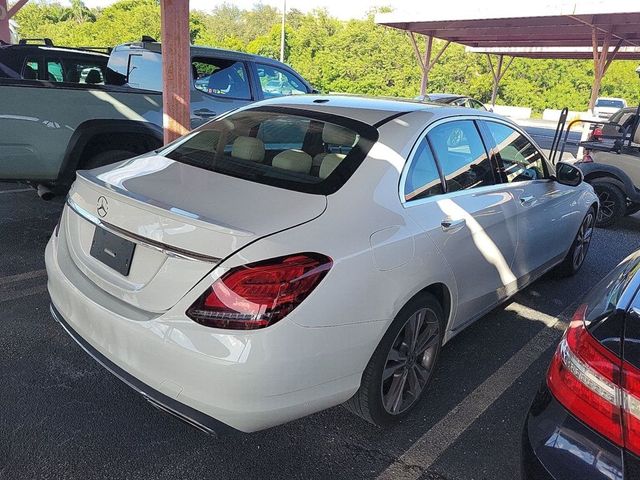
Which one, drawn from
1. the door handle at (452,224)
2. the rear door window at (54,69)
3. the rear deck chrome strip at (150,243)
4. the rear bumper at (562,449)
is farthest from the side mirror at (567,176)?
the rear door window at (54,69)

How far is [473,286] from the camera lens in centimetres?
305

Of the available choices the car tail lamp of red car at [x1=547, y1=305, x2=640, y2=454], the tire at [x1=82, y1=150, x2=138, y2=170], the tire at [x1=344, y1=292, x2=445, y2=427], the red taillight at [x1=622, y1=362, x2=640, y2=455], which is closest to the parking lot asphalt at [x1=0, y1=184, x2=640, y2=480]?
the tire at [x1=344, y1=292, x2=445, y2=427]

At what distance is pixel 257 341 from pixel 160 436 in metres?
0.99

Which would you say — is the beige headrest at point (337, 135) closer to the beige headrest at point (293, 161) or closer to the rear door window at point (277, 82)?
the beige headrest at point (293, 161)

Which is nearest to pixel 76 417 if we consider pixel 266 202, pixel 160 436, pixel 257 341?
pixel 160 436

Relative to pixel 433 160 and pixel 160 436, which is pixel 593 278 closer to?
pixel 433 160

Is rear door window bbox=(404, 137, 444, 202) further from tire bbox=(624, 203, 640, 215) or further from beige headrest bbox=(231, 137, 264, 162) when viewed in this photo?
tire bbox=(624, 203, 640, 215)

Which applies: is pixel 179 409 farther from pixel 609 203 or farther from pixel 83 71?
pixel 609 203

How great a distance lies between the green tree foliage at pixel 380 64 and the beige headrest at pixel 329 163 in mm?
35913

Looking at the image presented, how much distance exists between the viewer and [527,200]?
3637 millimetres

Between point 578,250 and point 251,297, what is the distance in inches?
164

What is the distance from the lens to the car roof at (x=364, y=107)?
9.51 ft

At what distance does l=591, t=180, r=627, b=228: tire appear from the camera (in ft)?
22.7

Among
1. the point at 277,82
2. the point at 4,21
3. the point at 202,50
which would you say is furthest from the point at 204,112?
the point at 4,21
